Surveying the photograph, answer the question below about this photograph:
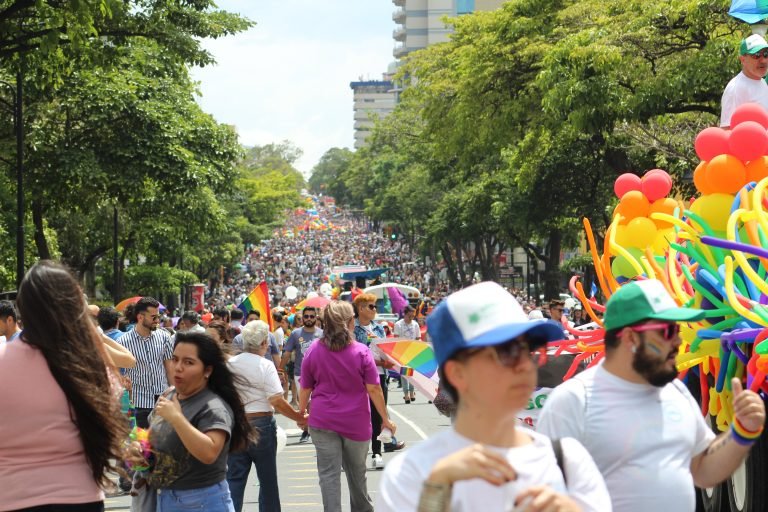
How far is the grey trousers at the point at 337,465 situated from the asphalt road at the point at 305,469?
1622 millimetres

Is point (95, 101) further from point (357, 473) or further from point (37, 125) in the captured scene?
point (357, 473)

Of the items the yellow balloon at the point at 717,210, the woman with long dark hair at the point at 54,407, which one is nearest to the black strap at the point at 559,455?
the woman with long dark hair at the point at 54,407

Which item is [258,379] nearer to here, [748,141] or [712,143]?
[712,143]

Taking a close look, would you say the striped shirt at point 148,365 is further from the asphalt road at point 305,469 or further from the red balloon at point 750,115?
the red balloon at point 750,115

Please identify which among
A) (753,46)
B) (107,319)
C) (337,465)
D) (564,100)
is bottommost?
(337,465)

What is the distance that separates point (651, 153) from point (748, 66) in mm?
17333

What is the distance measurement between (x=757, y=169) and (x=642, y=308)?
16.9ft

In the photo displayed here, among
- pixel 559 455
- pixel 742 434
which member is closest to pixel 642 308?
pixel 742 434

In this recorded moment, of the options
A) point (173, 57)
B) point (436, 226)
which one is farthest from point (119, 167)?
point (436, 226)

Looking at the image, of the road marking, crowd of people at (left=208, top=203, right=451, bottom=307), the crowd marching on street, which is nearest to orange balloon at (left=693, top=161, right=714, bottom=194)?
the crowd marching on street

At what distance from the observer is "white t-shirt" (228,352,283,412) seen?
946 cm

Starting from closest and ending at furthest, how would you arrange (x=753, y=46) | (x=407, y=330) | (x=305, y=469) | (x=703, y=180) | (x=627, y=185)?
(x=703, y=180)
(x=753, y=46)
(x=627, y=185)
(x=305, y=469)
(x=407, y=330)

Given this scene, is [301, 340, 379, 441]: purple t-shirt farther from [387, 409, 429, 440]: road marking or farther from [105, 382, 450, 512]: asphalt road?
[387, 409, 429, 440]: road marking

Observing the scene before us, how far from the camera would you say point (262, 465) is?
9.39 metres
